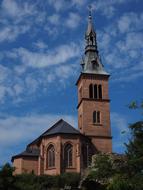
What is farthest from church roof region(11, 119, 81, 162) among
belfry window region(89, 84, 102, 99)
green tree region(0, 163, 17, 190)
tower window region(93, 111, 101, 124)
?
green tree region(0, 163, 17, 190)

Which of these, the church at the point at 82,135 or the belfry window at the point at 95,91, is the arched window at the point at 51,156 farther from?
the belfry window at the point at 95,91

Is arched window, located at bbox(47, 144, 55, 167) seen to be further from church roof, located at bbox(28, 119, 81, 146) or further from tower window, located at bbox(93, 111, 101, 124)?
tower window, located at bbox(93, 111, 101, 124)

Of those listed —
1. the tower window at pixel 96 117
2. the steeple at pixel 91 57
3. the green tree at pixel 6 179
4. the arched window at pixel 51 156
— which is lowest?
the green tree at pixel 6 179

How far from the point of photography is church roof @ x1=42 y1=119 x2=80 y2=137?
68438mm

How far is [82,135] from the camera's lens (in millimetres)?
69500

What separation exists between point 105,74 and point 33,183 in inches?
1077

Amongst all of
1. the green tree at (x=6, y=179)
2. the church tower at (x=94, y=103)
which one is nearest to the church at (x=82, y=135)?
the church tower at (x=94, y=103)

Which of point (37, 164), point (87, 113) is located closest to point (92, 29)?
point (87, 113)

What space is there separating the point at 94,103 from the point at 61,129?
369 inches

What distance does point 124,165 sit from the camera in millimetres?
32969

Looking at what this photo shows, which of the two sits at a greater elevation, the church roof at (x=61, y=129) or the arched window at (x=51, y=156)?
the church roof at (x=61, y=129)

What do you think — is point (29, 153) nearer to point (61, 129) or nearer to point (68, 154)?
point (61, 129)

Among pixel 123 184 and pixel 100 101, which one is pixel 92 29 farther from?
pixel 123 184

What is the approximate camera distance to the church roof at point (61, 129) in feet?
225
